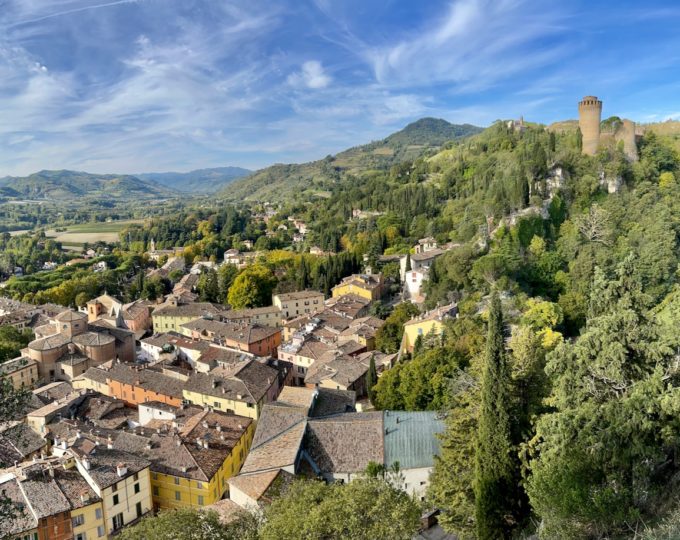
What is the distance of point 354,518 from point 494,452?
Result: 4890 millimetres

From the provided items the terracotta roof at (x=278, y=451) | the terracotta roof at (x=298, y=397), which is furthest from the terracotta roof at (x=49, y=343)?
the terracotta roof at (x=278, y=451)

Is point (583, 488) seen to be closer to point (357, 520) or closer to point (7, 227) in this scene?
point (357, 520)

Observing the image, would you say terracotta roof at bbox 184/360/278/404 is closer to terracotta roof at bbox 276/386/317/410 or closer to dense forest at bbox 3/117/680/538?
terracotta roof at bbox 276/386/317/410

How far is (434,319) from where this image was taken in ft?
123

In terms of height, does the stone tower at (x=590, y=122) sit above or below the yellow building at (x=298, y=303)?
above

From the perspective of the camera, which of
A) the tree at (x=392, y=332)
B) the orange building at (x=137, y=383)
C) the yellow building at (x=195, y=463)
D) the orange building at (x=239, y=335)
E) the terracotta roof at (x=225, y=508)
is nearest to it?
the terracotta roof at (x=225, y=508)

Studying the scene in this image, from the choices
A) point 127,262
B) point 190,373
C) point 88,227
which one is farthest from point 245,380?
point 88,227

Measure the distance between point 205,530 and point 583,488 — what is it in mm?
10094

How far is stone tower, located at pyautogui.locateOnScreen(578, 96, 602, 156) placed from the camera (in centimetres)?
5600

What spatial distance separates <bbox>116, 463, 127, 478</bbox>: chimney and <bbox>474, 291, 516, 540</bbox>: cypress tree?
1578 centimetres

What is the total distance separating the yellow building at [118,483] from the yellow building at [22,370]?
62.6 ft

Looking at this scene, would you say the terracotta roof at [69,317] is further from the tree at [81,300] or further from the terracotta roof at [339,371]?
the terracotta roof at [339,371]

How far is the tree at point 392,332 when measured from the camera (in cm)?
4178

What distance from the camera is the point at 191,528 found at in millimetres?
14523
